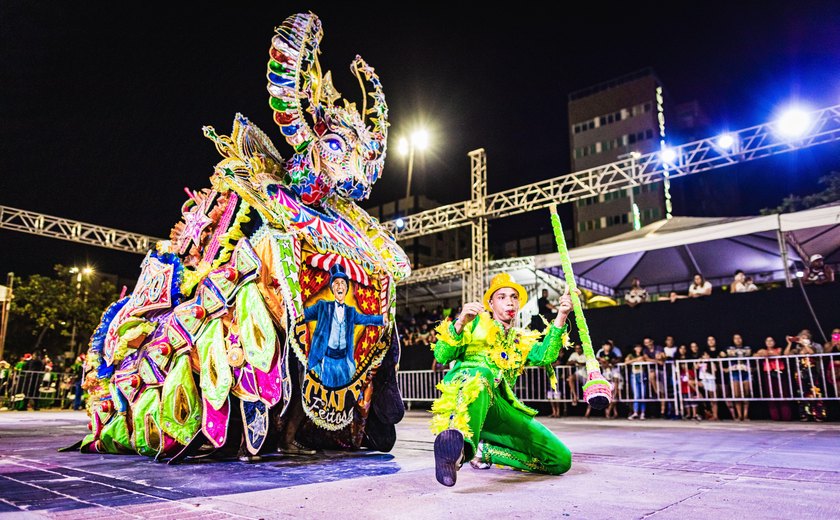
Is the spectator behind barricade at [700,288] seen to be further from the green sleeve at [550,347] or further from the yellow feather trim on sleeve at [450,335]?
the yellow feather trim on sleeve at [450,335]

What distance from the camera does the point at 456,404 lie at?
9.74ft

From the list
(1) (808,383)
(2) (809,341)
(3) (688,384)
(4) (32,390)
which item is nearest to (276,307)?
(3) (688,384)

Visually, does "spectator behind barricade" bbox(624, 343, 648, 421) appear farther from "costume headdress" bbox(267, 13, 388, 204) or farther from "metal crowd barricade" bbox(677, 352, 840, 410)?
"costume headdress" bbox(267, 13, 388, 204)

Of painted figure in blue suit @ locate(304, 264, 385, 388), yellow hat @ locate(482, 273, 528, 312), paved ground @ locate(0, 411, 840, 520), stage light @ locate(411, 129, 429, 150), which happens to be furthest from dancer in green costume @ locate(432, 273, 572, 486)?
stage light @ locate(411, 129, 429, 150)

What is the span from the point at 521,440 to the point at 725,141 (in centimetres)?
1065

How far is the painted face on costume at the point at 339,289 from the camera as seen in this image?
420 cm

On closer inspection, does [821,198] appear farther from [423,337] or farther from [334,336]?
[334,336]

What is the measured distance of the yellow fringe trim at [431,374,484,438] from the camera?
291cm

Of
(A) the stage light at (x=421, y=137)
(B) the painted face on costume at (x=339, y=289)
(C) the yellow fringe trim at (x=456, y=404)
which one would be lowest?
(C) the yellow fringe trim at (x=456, y=404)

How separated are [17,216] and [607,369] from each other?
14.7 m

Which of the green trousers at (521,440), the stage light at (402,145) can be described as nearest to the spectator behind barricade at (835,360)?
the green trousers at (521,440)

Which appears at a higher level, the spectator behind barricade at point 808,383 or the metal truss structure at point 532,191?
the metal truss structure at point 532,191

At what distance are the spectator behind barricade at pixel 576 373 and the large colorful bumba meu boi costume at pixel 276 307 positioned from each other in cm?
656

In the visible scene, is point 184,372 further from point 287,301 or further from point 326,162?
point 326,162
